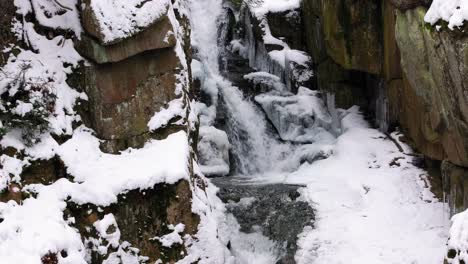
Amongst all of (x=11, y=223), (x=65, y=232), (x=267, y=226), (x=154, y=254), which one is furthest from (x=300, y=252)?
(x=11, y=223)

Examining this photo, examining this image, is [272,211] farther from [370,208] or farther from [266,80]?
[266,80]

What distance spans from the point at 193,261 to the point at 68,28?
4.74m

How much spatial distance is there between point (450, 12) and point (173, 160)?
476 cm

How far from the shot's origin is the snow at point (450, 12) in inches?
279

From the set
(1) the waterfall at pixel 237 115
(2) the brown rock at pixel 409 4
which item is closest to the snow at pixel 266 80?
(1) the waterfall at pixel 237 115

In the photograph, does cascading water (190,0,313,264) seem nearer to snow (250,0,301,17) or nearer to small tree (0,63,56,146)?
snow (250,0,301,17)

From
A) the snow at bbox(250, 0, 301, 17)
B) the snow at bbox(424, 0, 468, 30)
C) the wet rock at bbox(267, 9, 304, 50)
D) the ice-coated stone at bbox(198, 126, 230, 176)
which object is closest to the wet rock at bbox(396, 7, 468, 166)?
the snow at bbox(424, 0, 468, 30)

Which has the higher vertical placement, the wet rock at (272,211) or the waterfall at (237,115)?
the waterfall at (237,115)

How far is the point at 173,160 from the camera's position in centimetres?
908

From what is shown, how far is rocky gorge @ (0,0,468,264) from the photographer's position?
827 cm

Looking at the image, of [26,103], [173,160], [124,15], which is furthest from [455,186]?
[26,103]

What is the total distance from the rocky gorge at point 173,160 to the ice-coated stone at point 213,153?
109cm

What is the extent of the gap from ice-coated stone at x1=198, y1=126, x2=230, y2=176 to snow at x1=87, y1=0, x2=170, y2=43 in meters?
5.22

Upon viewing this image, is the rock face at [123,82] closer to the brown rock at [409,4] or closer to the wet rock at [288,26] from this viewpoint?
the brown rock at [409,4]
